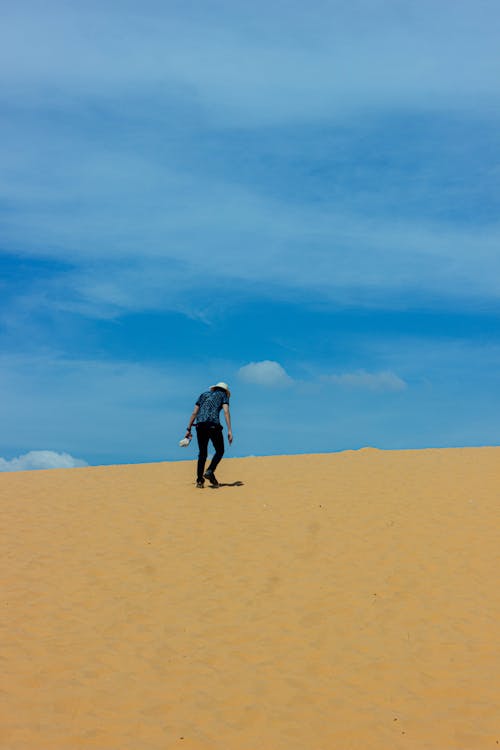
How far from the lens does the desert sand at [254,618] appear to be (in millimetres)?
7090

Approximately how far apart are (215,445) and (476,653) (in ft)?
25.7

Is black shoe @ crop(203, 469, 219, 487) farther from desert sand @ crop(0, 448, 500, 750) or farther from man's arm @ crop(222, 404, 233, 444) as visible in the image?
man's arm @ crop(222, 404, 233, 444)

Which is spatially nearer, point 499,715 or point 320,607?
point 499,715

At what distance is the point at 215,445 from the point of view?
15.5m

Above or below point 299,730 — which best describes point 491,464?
above

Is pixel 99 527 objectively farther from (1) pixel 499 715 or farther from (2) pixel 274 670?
(1) pixel 499 715

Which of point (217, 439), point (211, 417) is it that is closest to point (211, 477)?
point (217, 439)

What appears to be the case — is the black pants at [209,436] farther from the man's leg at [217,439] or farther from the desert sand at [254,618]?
the desert sand at [254,618]

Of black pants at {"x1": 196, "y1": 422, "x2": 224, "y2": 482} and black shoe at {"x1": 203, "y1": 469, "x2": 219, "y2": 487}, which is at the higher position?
black pants at {"x1": 196, "y1": 422, "x2": 224, "y2": 482}

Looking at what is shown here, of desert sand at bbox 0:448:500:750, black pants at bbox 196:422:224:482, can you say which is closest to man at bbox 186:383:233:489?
black pants at bbox 196:422:224:482

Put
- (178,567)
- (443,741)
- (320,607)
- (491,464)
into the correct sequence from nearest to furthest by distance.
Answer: (443,741), (320,607), (178,567), (491,464)

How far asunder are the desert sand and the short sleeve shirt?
5.42ft

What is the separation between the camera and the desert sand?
23.3 ft

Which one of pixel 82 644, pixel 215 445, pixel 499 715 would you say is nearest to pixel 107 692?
pixel 82 644
